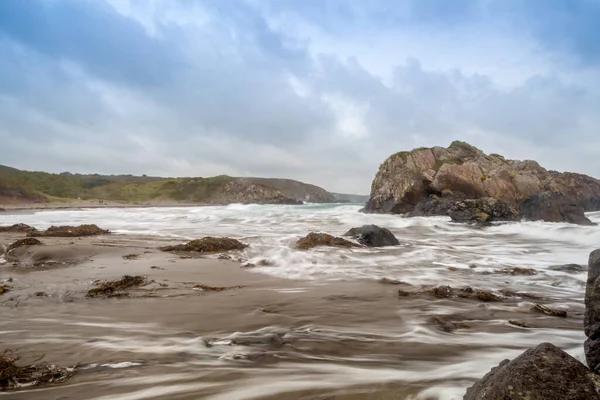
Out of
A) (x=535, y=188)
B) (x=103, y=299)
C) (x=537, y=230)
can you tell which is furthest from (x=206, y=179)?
(x=103, y=299)

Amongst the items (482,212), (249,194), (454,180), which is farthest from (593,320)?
(249,194)

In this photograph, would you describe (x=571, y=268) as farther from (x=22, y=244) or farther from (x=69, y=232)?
(x=69, y=232)

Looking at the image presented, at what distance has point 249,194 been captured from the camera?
99500mm

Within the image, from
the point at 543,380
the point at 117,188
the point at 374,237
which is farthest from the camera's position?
the point at 117,188

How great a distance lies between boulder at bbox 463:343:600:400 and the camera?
1.61 m

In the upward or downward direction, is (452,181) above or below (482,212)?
above

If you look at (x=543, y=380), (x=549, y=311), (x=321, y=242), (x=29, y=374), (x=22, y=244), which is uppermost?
(x=543, y=380)

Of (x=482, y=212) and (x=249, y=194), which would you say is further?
(x=249, y=194)

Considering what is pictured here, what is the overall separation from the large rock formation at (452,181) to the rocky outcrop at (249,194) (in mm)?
62113

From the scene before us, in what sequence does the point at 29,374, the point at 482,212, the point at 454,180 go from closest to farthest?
the point at 29,374, the point at 482,212, the point at 454,180

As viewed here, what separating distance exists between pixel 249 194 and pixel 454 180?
77.6 meters

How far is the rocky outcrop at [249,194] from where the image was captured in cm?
9551

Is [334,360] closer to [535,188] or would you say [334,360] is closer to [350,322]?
[350,322]

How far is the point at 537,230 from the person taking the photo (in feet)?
53.1
